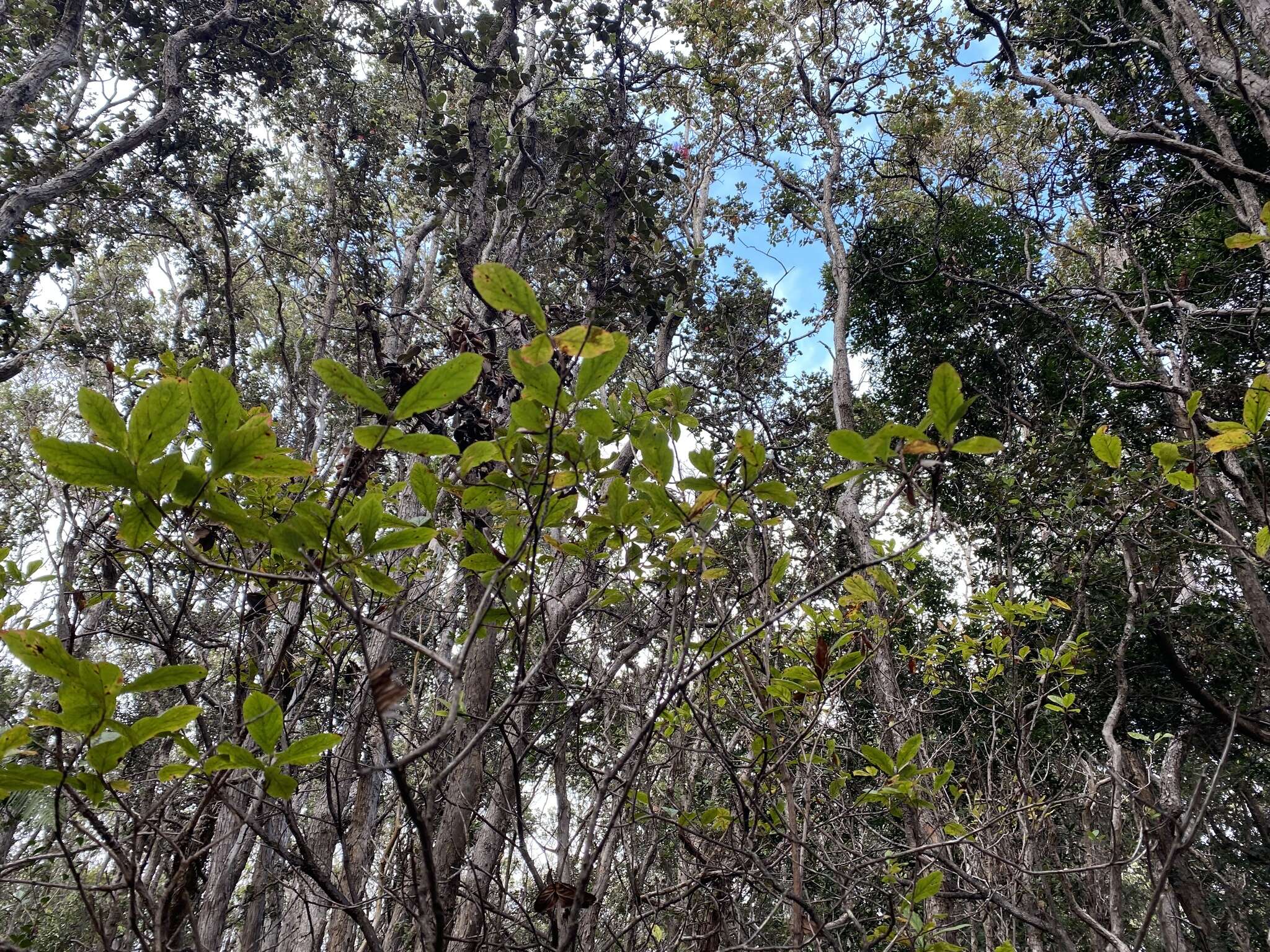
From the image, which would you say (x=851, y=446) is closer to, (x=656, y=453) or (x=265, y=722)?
(x=656, y=453)

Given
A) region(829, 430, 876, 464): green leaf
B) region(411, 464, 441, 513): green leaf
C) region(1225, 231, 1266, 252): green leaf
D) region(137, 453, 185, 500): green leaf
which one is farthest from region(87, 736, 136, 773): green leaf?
region(1225, 231, 1266, 252): green leaf

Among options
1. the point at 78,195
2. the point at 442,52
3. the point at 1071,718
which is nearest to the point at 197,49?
the point at 78,195

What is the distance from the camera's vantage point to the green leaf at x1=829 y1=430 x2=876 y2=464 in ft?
2.99

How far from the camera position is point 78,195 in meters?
6.25

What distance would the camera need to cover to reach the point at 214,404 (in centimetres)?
72

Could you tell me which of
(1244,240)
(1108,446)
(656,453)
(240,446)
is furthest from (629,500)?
(1244,240)

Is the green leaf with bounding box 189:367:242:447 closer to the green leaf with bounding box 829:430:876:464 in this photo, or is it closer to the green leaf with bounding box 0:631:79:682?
the green leaf with bounding box 0:631:79:682

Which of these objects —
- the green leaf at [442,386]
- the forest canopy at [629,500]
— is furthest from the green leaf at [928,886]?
the green leaf at [442,386]

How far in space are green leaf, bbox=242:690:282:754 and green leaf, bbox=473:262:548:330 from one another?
54 centimetres

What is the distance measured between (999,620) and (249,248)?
39.5 ft

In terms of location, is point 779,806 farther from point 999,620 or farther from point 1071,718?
point 1071,718

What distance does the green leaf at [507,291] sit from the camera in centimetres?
75

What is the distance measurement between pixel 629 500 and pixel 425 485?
0.38m

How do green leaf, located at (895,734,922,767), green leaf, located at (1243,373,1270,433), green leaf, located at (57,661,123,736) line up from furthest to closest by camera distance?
green leaf, located at (895,734,922,767), green leaf, located at (1243,373,1270,433), green leaf, located at (57,661,123,736)
